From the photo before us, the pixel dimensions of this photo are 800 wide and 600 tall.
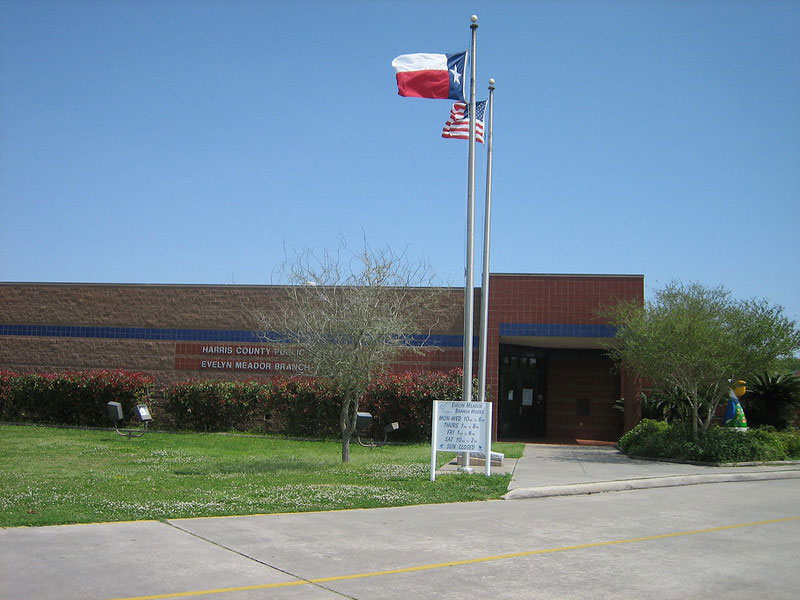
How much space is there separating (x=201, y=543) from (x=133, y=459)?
9.17m

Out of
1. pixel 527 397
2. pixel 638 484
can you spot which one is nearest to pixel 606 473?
pixel 638 484

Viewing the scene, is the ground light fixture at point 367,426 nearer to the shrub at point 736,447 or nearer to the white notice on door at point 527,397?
the white notice on door at point 527,397

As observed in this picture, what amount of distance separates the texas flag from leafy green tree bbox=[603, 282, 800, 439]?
8.11 meters

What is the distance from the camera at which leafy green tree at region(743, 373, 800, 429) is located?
27062mm

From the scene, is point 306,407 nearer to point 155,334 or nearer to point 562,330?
point 155,334

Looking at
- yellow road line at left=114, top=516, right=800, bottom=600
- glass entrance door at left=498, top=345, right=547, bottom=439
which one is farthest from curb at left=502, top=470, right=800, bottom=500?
glass entrance door at left=498, top=345, right=547, bottom=439

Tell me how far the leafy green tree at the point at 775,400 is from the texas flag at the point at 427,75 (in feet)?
55.4

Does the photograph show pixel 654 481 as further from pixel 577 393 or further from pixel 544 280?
pixel 577 393

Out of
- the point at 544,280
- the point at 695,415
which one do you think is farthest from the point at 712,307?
the point at 544,280

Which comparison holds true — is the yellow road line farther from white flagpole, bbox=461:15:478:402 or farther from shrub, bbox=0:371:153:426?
shrub, bbox=0:371:153:426

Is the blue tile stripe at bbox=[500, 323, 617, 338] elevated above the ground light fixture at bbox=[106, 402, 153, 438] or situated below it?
above

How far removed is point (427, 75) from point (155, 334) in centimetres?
1789

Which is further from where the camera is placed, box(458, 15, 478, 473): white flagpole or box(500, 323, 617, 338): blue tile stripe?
box(500, 323, 617, 338): blue tile stripe

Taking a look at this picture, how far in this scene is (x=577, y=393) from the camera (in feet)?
99.0
